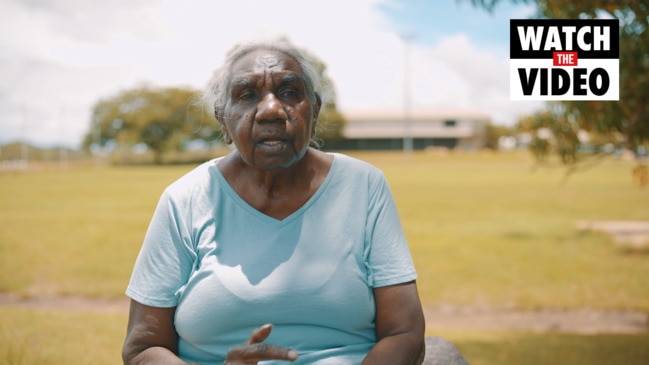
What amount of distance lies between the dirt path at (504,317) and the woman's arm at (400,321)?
5.46 metres

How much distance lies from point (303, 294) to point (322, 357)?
0.62 ft

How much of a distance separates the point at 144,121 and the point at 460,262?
39.1m

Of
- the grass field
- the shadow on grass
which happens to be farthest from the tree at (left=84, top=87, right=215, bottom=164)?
the shadow on grass

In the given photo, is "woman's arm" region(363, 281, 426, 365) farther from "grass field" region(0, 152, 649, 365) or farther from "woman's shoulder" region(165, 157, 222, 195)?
"grass field" region(0, 152, 649, 365)

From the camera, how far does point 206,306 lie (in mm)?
1654

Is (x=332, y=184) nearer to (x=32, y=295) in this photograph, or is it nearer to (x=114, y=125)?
(x=32, y=295)

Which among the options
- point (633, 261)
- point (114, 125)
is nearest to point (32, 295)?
point (633, 261)

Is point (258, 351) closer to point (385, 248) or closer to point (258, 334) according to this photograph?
point (258, 334)

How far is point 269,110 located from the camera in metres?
1.65

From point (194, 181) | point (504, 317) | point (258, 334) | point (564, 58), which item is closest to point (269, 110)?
point (194, 181)

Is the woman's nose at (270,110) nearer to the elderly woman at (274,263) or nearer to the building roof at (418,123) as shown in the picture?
the elderly woman at (274,263)

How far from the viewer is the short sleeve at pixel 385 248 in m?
1.66

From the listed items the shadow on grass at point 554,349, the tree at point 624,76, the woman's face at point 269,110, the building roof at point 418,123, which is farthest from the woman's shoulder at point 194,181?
the building roof at point 418,123

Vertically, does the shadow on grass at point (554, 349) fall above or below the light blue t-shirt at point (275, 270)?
below
